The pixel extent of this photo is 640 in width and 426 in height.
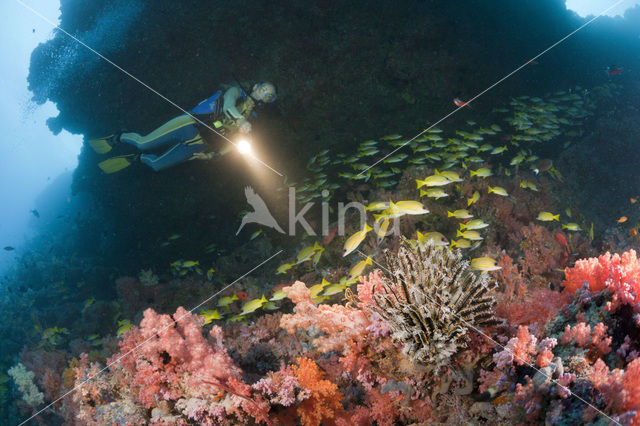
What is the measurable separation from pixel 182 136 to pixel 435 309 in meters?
8.33

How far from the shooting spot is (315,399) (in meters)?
2.56

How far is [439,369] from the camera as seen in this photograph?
81.9 inches

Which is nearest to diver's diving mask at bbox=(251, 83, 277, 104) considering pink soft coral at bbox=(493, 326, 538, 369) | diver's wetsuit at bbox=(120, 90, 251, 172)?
diver's wetsuit at bbox=(120, 90, 251, 172)

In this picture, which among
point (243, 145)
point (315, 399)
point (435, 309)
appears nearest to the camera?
point (435, 309)

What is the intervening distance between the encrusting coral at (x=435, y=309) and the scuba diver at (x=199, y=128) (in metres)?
6.70

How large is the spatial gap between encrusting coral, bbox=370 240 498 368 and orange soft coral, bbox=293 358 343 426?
88cm

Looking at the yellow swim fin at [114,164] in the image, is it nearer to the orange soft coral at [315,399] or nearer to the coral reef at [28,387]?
the coral reef at [28,387]

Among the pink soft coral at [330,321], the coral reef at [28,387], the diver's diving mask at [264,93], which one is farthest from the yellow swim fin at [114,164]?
the pink soft coral at [330,321]

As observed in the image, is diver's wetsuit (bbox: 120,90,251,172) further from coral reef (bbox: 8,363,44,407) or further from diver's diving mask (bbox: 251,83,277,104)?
coral reef (bbox: 8,363,44,407)

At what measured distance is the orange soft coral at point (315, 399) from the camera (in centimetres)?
252

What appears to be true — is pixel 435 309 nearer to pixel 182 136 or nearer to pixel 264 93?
pixel 264 93

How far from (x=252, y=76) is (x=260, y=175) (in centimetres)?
309

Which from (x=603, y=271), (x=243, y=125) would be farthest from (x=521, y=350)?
(x=243, y=125)

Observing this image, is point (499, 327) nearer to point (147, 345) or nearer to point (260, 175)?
point (147, 345)
